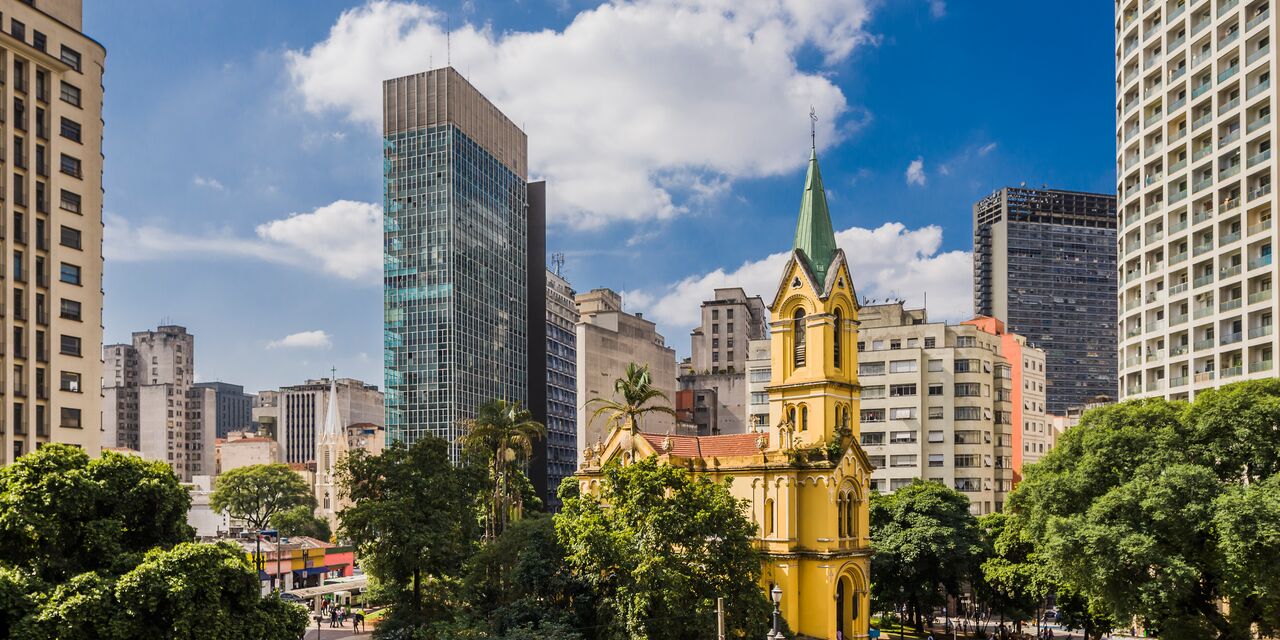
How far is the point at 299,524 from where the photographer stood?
124 metres

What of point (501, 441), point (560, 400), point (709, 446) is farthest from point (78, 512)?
point (560, 400)

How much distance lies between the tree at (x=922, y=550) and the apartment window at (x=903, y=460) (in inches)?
1095

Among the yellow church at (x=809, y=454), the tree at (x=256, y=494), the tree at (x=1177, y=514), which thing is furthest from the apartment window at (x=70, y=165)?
the tree at (x=256, y=494)

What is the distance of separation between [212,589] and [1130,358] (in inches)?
2822

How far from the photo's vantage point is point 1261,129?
6475cm

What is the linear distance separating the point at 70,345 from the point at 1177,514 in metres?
55.4

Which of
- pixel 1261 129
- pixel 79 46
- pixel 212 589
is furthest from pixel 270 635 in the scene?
pixel 1261 129

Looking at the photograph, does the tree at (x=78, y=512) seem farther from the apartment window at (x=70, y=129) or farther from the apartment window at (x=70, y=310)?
the apartment window at (x=70, y=129)

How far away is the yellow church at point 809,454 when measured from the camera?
5488 centimetres

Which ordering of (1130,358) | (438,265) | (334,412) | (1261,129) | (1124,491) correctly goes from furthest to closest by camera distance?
(334,412) → (438,265) → (1130,358) → (1261,129) → (1124,491)

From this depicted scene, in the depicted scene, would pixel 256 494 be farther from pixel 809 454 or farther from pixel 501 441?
pixel 809 454

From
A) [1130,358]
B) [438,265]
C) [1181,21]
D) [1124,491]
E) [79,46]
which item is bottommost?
[1124,491]

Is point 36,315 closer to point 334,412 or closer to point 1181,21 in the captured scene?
point 1181,21

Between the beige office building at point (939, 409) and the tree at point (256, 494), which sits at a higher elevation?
the beige office building at point (939, 409)
